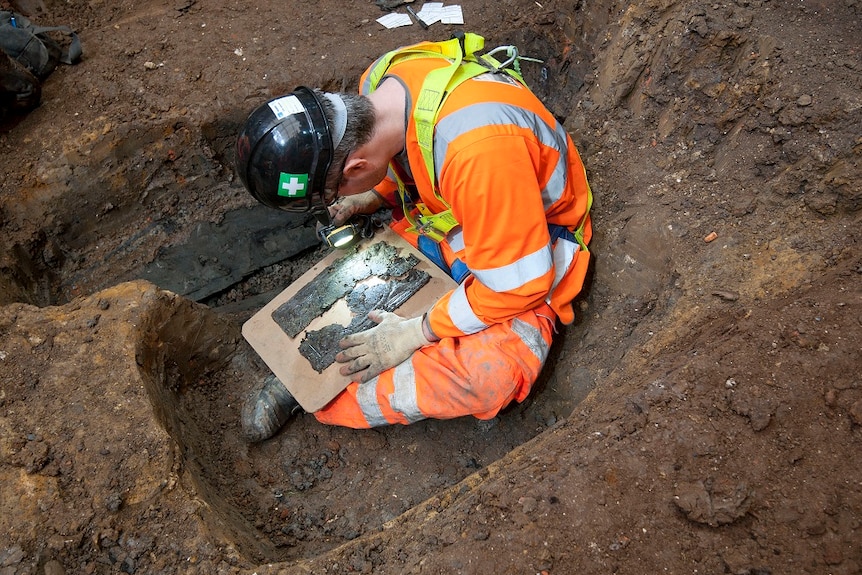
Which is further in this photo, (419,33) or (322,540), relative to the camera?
(419,33)

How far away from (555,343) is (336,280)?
4.00ft

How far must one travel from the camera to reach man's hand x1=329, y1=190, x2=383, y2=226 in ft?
10.6

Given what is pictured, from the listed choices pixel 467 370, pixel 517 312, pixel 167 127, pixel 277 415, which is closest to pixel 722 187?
pixel 517 312

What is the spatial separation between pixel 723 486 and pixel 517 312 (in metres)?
1.03

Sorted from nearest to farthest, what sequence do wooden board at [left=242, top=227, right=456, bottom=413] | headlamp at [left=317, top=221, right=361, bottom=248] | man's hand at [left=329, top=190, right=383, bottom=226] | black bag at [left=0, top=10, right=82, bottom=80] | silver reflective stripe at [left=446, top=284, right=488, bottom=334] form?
silver reflective stripe at [left=446, top=284, right=488, bottom=334] < wooden board at [left=242, top=227, right=456, bottom=413] < headlamp at [left=317, top=221, right=361, bottom=248] < man's hand at [left=329, top=190, right=383, bottom=226] < black bag at [left=0, top=10, right=82, bottom=80]

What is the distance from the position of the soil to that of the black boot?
0.11 m

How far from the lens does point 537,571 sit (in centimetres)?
161

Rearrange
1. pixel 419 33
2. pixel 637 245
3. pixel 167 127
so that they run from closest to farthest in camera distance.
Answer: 1. pixel 637 245
2. pixel 167 127
3. pixel 419 33

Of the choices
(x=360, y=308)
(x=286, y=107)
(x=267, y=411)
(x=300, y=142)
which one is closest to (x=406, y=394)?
(x=360, y=308)

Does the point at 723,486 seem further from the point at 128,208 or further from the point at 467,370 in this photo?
the point at 128,208

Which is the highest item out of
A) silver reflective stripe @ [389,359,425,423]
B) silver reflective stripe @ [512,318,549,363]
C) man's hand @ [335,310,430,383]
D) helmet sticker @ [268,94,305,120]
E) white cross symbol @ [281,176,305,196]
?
helmet sticker @ [268,94,305,120]

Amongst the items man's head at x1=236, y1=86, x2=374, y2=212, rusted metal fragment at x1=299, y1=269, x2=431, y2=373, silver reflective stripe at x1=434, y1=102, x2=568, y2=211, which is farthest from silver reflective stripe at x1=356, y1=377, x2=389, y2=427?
silver reflective stripe at x1=434, y1=102, x2=568, y2=211

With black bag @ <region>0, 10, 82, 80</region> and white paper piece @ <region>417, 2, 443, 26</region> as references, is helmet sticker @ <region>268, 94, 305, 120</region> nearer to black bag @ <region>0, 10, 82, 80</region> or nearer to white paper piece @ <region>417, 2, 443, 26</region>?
white paper piece @ <region>417, 2, 443, 26</region>

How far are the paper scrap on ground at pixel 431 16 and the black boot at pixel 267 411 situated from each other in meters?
2.66
